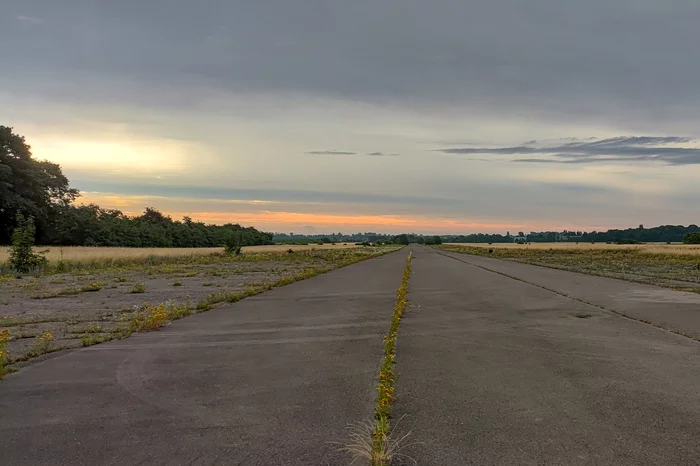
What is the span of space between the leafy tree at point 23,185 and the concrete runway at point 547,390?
140 ft

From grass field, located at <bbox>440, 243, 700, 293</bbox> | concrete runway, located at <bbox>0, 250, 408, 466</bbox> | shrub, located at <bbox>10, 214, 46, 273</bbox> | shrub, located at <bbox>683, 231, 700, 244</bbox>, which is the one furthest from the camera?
shrub, located at <bbox>683, 231, 700, 244</bbox>

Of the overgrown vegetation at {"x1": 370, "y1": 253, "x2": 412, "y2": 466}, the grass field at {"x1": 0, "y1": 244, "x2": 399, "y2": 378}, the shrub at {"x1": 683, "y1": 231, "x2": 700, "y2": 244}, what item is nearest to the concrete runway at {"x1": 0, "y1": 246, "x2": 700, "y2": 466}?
the overgrown vegetation at {"x1": 370, "y1": 253, "x2": 412, "y2": 466}

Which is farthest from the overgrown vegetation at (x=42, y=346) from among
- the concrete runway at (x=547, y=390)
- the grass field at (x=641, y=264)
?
the grass field at (x=641, y=264)

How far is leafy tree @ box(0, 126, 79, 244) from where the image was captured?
1623 inches

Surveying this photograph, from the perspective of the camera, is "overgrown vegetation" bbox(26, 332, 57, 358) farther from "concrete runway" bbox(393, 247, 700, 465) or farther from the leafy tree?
the leafy tree

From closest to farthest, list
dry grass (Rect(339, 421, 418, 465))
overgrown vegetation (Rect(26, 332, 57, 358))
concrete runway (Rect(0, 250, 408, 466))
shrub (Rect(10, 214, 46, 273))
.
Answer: dry grass (Rect(339, 421, 418, 465))
concrete runway (Rect(0, 250, 408, 466))
overgrown vegetation (Rect(26, 332, 57, 358))
shrub (Rect(10, 214, 46, 273))

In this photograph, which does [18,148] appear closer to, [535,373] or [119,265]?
[119,265]

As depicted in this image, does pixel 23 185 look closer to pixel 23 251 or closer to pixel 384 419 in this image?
pixel 23 251

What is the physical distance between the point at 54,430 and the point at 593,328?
385 inches

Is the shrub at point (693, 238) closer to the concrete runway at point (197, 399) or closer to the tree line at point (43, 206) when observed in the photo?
the tree line at point (43, 206)

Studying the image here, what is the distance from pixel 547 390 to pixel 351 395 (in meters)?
2.40

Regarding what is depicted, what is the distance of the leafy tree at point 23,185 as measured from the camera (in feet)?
135

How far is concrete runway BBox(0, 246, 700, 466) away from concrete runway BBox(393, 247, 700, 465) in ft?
0.08

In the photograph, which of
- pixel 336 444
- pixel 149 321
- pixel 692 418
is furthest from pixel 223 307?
pixel 692 418
